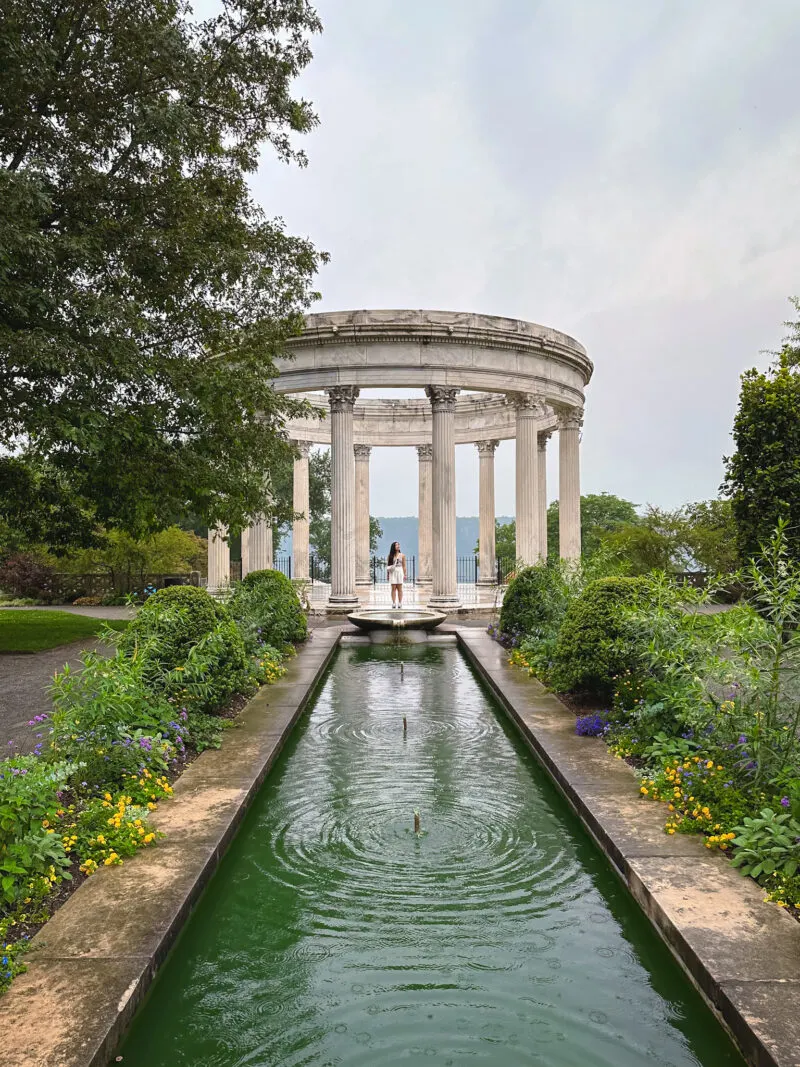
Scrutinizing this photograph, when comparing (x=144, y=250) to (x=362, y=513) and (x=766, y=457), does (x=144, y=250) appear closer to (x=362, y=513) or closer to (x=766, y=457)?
(x=766, y=457)

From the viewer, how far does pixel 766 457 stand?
1778 cm

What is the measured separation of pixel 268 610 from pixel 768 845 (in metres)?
15.7

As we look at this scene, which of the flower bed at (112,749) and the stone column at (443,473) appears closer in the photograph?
the flower bed at (112,749)

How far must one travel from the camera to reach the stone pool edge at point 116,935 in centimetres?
443

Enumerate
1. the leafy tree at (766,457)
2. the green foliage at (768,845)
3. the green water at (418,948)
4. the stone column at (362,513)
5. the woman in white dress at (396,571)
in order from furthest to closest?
the stone column at (362,513) → the woman in white dress at (396,571) → the leafy tree at (766,457) → the green foliage at (768,845) → the green water at (418,948)

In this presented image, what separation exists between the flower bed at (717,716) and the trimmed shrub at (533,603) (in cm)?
663

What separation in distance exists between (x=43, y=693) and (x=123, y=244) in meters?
9.42

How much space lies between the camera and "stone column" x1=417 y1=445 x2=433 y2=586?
46250mm

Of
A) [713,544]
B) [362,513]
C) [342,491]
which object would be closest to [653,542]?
[713,544]

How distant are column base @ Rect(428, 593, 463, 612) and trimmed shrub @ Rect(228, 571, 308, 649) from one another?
29.6 ft

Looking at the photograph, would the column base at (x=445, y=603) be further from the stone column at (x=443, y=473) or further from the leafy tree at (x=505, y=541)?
the leafy tree at (x=505, y=541)

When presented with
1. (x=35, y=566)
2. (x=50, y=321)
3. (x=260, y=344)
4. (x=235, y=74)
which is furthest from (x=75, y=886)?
(x=35, y=566)

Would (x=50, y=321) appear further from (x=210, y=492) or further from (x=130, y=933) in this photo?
(x=130, y=933)

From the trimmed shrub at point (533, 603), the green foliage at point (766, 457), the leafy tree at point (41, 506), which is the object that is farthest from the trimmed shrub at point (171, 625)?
the green foliage at point (766, 457)
